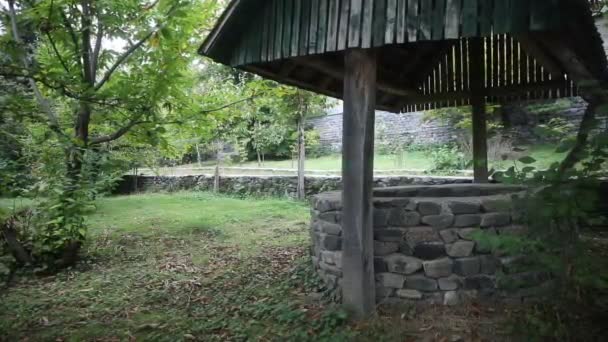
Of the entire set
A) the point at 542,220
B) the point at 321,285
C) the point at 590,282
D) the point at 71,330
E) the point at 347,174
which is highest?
the point at 347,174

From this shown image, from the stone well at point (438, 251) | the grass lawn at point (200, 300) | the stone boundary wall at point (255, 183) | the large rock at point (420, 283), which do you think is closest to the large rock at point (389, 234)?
the stone well at point (438, 251)

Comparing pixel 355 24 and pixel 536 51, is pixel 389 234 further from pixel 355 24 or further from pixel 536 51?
pixel 536 51

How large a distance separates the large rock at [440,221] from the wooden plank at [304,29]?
194cm

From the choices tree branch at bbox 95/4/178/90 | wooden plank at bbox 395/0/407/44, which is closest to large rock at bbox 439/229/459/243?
wooden plank at bbox 395/0/407/44

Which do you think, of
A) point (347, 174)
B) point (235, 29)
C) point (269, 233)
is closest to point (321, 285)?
point (347, 174)

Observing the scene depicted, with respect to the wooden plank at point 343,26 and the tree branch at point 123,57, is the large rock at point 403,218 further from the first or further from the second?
the tree branch at point 123,57

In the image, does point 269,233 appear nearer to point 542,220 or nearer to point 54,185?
point 54,185

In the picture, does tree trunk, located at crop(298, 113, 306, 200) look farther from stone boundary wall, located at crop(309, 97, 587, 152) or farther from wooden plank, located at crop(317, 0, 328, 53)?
wooden plank, located at crop(317, 0, 328, 53)

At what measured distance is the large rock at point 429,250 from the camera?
3.88 meters

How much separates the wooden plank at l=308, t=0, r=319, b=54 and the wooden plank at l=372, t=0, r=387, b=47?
545 mm

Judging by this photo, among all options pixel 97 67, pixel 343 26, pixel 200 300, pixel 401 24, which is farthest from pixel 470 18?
pixel 97 67

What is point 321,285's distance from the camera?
4.53 metres

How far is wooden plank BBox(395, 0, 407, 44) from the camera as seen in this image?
3217mm

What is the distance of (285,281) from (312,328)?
1.39 meters
